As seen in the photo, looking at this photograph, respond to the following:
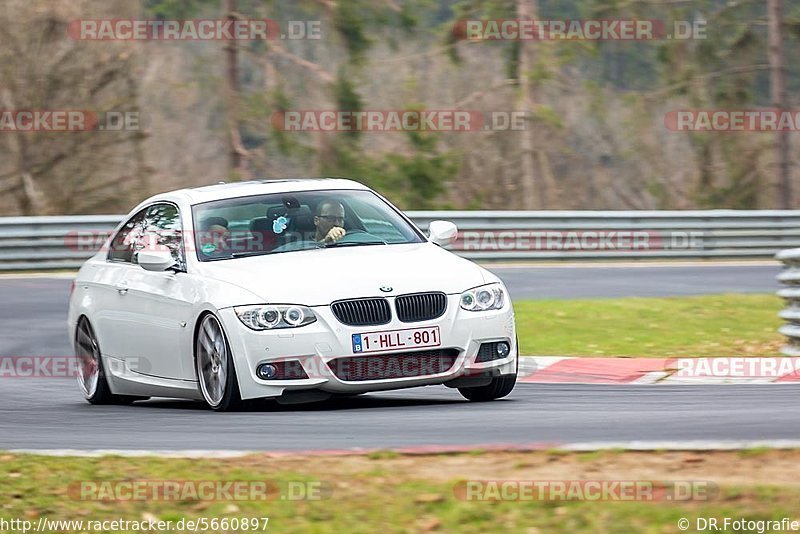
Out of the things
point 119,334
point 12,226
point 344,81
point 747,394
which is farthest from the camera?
point 344,81

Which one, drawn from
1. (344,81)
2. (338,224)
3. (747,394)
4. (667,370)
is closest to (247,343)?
(338,224)

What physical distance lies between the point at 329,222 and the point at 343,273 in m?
0.98

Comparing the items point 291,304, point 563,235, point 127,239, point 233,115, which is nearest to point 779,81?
point 563,235

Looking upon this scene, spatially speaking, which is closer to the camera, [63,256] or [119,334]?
[119,334]

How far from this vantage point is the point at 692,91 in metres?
37.4

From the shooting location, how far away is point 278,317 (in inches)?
358

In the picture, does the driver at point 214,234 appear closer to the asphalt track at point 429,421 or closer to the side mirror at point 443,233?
the asphalt track at point 429,421

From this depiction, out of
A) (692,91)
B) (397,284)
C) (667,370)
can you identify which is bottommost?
(667,370)

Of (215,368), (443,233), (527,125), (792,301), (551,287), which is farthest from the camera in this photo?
(527,125)

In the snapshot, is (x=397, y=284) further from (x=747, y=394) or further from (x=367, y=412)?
(x=747, y=394)

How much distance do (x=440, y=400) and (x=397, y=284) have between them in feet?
3.88

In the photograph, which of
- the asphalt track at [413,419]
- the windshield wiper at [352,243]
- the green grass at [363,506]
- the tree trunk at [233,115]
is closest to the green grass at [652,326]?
the asphalt track at [413,419]

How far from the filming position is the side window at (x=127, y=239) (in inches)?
436

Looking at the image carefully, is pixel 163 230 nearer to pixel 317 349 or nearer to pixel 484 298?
pixel 317 349
